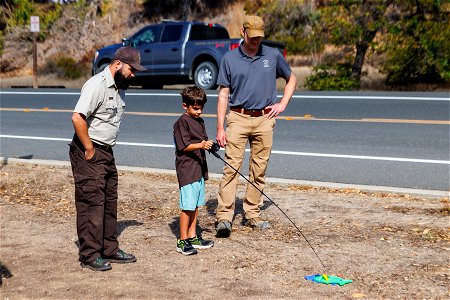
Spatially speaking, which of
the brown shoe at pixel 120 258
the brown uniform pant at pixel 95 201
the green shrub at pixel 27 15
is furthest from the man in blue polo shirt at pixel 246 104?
the green shrub at pixel 27 15

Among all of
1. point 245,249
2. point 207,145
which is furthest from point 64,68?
point 207,145

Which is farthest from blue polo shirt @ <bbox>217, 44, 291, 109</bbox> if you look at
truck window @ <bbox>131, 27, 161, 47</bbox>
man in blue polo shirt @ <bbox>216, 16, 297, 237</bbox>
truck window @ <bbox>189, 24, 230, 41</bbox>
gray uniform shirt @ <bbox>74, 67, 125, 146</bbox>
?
truck window @ <bbox>131, 27, 161, 47</bbox>

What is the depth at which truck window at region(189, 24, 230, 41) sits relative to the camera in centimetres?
2299

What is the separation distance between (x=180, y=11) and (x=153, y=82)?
59.6 ft

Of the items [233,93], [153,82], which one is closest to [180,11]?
[153,82]

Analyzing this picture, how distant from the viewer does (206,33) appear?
23281mm

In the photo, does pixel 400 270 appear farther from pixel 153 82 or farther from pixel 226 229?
pixel 153 82

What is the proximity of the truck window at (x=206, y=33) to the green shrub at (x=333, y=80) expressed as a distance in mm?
3365

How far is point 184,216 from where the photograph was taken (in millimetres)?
6508

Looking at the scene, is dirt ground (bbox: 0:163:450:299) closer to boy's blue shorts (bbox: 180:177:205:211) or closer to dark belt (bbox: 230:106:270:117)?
boy's blue shorts (bbox: 180:177:205:211)

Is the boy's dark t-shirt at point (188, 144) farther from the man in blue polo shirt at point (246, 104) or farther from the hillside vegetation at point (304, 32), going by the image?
the hillside vegetation at point (304, 32)

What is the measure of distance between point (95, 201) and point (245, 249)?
1.38 meters

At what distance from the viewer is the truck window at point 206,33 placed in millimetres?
22992

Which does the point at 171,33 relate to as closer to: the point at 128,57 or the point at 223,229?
the point at 223,229
